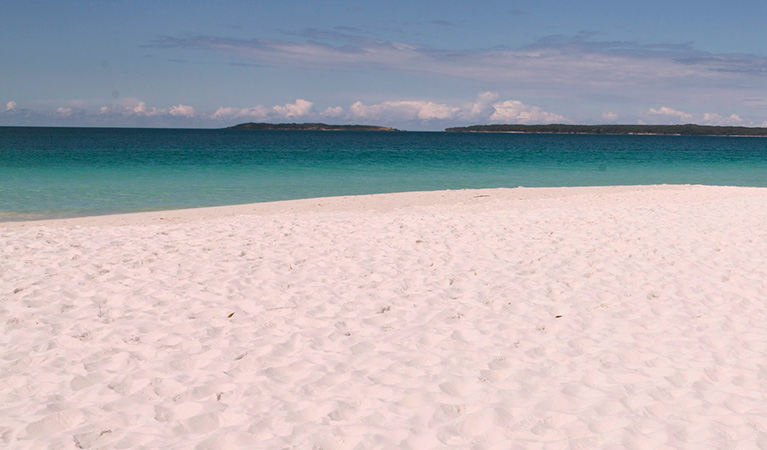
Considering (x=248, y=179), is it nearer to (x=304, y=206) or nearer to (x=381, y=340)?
(x=304, y=206)

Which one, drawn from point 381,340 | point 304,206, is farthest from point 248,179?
point 381,340

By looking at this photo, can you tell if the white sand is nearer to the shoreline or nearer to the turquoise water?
the shoreline

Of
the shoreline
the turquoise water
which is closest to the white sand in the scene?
the shoreline

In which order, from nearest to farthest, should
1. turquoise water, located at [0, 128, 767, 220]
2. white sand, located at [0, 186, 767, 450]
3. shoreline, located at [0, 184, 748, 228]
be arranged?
1. white sand, located at [0, 186, 767, 450]
2. shoreline, located at [0, 184, 748, 228]
3. turquoise water, located at [0, 128, 767, 220]

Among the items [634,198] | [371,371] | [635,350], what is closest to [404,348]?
[371,371]

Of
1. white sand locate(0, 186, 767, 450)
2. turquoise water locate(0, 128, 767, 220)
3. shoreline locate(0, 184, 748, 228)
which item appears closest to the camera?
white sand locate(0, 186, 767, 450)

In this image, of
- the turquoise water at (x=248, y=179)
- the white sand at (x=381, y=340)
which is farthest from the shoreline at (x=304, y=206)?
the white sand at (x=381, y=340)

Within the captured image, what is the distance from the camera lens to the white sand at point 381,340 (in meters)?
3.91

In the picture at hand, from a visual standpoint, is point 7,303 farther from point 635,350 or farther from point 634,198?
point 634,198

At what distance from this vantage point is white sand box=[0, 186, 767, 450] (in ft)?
12.8

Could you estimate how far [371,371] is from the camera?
4.78 metres

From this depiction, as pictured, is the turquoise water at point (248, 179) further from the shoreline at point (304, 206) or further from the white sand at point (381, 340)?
the white sand at point (381, 340)

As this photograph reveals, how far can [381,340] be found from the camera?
5.45 metres

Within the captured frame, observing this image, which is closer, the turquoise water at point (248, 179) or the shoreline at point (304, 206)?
the shoreline at point (304, 206)
